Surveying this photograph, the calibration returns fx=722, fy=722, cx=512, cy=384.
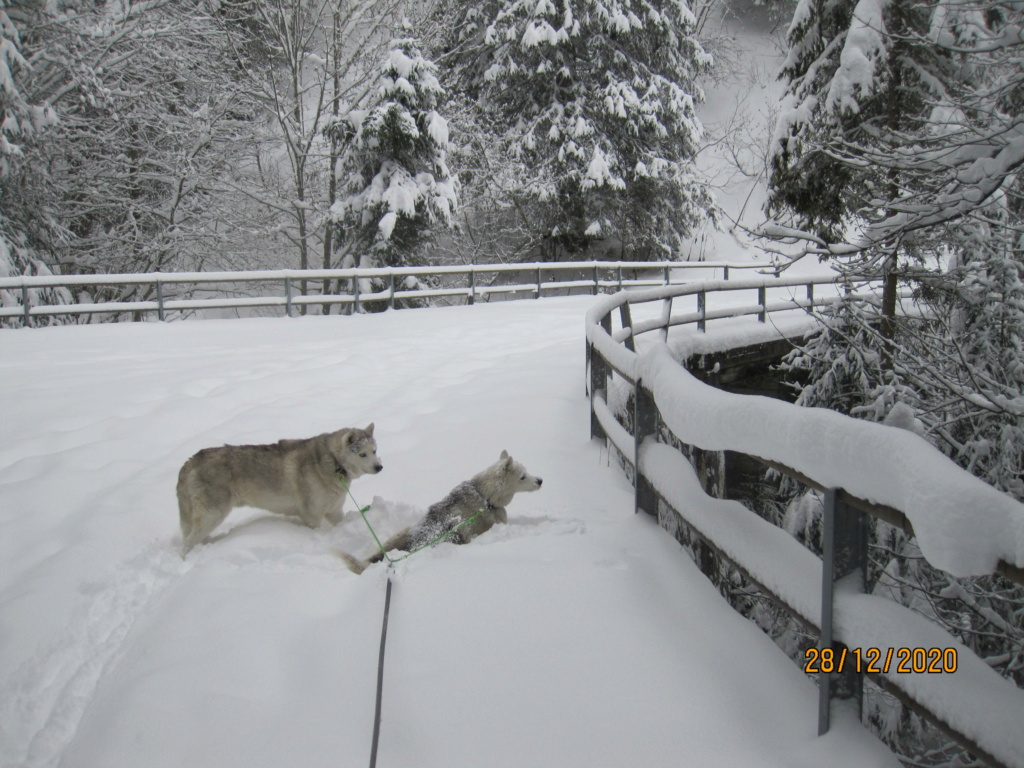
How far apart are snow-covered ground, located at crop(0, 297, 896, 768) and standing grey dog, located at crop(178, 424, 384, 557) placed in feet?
0.56

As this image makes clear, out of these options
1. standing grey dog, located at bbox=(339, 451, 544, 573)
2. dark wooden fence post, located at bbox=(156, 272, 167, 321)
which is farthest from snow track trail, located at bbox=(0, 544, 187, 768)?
dark wooden fence post, located at bbox=(156, 272, 167, 321)

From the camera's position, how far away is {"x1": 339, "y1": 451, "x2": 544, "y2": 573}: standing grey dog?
4.05 meters

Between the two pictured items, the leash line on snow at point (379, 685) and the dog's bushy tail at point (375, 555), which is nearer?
the leash line on snow at point (379, 685)

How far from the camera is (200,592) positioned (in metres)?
3.52

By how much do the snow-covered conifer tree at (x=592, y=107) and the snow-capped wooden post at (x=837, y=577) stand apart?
24.2m

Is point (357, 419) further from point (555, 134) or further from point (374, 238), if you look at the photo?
point (555, 134)

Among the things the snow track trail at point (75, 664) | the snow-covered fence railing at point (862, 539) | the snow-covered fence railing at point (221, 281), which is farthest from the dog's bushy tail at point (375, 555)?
the snow-covered fence railing at point (221, 281)

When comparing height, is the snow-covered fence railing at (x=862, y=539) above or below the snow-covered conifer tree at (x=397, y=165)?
below

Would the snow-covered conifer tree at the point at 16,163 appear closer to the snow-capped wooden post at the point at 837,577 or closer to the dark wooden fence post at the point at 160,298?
the dark wooden fence post at the point at 160,298

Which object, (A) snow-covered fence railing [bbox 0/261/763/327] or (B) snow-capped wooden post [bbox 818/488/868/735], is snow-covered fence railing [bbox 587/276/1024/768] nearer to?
(B) snow-capped wooden post [bbox 818/488/868/735]

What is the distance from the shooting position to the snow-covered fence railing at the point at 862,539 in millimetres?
1594
